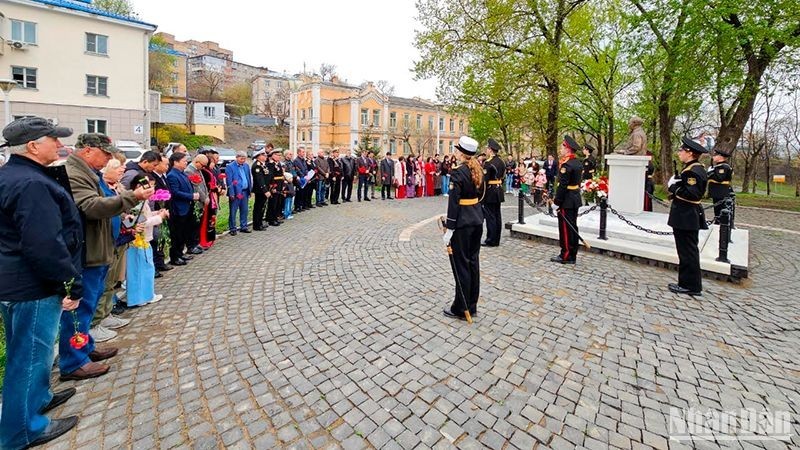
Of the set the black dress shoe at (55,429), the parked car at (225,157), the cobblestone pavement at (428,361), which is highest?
the parked car at (225,157)

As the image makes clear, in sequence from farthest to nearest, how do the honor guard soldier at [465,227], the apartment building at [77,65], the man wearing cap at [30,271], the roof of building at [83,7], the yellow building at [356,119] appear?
the yellow building at [356,119], the roof of building at [83,7], the apartment building at [77,65], the honor guard soldier at [465,227], the man wearing cap at [30,271]

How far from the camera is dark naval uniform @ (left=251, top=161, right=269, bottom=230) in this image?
10.4 m

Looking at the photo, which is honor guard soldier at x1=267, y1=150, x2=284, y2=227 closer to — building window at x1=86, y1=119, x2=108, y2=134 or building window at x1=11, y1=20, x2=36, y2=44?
building window at x1=86, y1=119, x2=108, y2=134

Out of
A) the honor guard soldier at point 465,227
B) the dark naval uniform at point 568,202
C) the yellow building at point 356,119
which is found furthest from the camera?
the yellow building at point 356,119

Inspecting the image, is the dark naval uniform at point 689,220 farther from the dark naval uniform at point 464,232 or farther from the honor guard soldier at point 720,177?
the honor guard soldier at point 720,177

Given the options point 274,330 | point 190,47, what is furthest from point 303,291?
point 190,47

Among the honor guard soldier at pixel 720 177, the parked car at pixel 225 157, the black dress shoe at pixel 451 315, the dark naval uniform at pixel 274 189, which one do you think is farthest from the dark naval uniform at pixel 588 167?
the parked car at pixel 225 157

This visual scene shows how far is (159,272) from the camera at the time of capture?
677cm

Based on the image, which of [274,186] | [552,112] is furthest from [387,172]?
[552,112]

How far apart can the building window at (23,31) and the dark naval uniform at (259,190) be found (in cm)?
2753

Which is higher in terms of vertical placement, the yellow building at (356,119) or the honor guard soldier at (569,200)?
the yellow building at (356,119)

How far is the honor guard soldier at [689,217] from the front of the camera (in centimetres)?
598

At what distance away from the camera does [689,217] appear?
600 centimetres

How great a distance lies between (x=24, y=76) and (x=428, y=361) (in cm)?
3474
